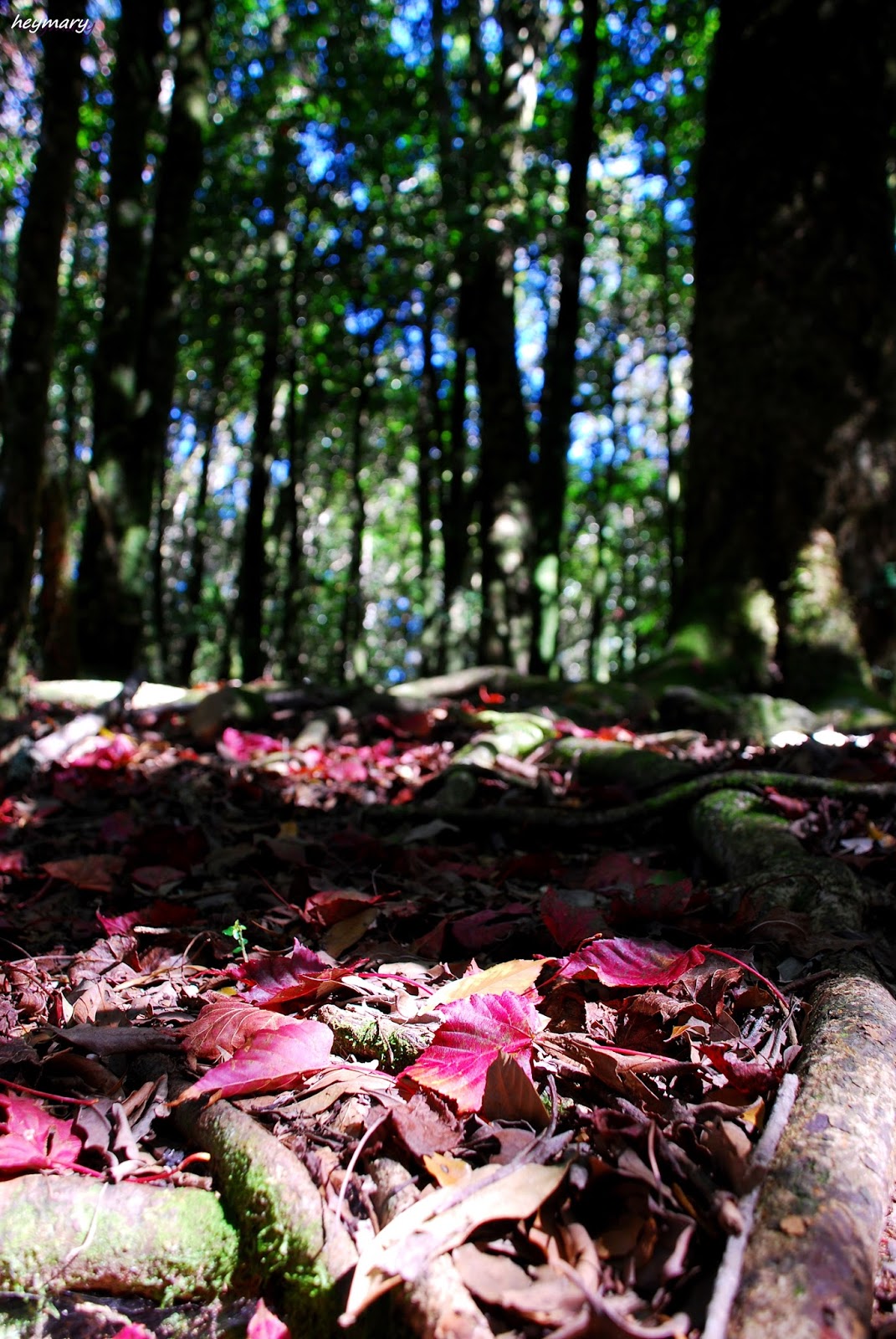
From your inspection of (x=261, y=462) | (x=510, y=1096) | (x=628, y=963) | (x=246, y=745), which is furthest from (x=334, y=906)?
(x=261, y=462)

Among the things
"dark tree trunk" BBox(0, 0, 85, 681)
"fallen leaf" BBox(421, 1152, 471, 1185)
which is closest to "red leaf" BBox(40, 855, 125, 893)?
"fallen leaf" BBox(421, 1152, 471, 1185)

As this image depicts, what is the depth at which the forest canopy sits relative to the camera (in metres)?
5.65

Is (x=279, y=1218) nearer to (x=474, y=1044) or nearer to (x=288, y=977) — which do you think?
(x=474, y=1044)

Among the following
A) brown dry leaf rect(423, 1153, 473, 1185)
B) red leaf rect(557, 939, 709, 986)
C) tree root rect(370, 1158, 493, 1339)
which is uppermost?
red leaf rect(557, 939, 709, 986)

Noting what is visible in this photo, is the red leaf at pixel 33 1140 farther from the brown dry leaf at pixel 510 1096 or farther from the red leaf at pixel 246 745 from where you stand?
the red leaf at pixel 246 745

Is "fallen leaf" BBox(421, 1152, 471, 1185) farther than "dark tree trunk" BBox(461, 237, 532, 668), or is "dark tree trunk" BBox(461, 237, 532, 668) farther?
"dark tree trunk" BBox(461, 237, 532, 668)

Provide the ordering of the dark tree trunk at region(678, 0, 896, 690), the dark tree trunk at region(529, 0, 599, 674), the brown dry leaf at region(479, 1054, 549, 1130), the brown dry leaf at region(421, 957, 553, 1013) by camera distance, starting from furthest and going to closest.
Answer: the dark tree trunk at region(529, 0, 599, 674)
the dark tree trunk at region(678, 0, 896, 690)
the brown dry leaf at region(421, 957, 553, 1013)
the brown dry leaf at region(479, 1054, 549, 1130)

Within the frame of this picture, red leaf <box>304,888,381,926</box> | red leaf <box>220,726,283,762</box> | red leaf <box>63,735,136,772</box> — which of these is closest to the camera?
red leaf <box>304,888,381,926</box>

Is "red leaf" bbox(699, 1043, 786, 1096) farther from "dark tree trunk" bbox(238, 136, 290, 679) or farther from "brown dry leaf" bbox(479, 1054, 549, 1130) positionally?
"dark tree trunk" bbox(238, 136, 290, 679)

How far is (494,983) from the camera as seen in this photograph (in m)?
1.77

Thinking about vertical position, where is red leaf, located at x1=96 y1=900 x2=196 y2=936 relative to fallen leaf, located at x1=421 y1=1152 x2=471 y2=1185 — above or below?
above

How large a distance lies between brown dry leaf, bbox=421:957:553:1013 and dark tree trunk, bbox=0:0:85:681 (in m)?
4.00

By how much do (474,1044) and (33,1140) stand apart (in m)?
0.75

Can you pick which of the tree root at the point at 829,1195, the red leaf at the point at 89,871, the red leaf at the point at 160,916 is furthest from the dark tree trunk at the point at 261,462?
the tree root at the point at 829,1195
